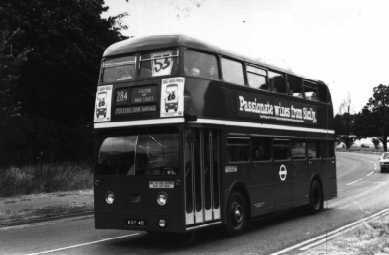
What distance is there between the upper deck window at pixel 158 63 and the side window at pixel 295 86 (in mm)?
5245

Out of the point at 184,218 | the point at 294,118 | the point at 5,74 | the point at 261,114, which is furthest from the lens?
the point at 5,74

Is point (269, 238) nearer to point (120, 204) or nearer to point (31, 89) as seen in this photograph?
point (120, 204)

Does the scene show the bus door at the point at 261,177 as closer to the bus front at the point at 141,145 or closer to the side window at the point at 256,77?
the side window at the point at 256,77

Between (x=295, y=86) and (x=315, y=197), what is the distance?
3446mm

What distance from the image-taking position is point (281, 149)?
1441 cm

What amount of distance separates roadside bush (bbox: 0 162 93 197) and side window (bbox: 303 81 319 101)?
1211 centimetres

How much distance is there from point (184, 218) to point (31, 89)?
76.5 feet

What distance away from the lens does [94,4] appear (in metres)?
33.8

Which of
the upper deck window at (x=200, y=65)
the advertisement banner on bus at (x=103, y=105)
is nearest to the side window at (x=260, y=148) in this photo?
the upper deck window at (x=200, y=65)

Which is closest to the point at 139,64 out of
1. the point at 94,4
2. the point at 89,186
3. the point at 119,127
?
the point at 119,127

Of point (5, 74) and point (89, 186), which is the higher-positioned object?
point (5, 74)

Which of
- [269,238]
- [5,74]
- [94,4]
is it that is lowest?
[269,238]

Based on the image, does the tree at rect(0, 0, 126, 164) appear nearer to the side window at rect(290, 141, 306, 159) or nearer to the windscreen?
the side window at rect(290, 141, 306, 159)

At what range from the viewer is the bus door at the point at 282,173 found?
1409 cm
